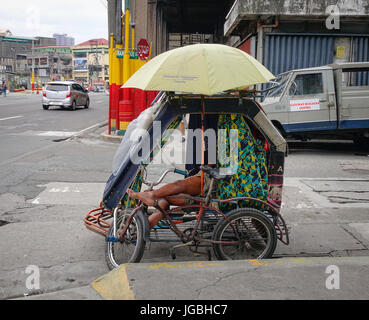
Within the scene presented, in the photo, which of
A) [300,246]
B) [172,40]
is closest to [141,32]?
[300,246]

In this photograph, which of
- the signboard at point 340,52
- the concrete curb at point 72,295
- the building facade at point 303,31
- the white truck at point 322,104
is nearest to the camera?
the concrete curb at point 72,295

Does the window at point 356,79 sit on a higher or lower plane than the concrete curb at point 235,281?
higher

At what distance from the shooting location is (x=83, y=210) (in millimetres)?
5746

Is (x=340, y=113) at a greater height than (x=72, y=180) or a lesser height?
greater

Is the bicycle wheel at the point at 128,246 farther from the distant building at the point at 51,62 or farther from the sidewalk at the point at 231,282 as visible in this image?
the distant building at the point at 51,62

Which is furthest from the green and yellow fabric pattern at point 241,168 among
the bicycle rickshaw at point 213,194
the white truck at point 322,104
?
the white truck at point 322,104

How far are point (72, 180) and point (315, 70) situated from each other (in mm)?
6957

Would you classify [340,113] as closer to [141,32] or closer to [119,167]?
[119,167]

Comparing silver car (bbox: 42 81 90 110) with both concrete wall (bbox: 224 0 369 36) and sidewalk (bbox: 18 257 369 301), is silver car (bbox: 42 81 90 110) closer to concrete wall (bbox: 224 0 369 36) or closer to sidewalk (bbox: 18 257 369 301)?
concrete wall (bbox: 224 0 369 36)

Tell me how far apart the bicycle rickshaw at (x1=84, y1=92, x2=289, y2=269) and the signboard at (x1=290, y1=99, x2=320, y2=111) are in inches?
267

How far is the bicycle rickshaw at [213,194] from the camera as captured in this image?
3.91 m

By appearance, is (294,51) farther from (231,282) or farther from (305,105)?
(231,282)

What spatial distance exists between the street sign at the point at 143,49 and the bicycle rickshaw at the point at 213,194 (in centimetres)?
848

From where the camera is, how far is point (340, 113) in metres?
10.5
